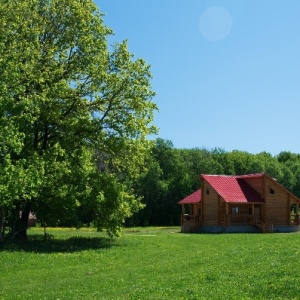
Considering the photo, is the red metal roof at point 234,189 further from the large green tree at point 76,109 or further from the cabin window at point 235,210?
the large green tree at point 76,109

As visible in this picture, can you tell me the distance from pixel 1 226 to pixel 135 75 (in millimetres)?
13479

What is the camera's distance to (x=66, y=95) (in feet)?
110

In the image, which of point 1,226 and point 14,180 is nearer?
point 14,180

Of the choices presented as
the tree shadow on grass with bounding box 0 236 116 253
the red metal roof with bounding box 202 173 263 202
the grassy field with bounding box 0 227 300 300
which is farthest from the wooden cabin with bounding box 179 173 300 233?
the tree shadow on grass with bounding box 0 236 116 253

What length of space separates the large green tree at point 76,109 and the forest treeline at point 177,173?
3813 centimetres

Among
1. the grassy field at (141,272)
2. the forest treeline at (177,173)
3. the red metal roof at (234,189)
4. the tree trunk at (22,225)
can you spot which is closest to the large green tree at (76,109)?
the tree trunk at (22,225)

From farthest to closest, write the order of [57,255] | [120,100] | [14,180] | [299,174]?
[299,174] → [120,100] → [57,255] → [14,180]

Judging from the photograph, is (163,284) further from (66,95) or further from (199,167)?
(199,167)

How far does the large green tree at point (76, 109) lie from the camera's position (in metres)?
32.0

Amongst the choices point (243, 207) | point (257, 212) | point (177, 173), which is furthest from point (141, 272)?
point (177, 173)

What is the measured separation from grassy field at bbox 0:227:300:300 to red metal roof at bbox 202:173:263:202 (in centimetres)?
1853

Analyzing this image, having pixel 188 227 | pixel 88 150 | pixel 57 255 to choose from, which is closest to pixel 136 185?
pixel 188 227

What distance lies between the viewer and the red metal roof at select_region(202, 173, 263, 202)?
53344mm

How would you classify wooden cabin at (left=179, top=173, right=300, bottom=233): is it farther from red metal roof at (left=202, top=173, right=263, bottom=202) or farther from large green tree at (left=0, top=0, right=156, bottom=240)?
large green tree at (left=0, top=0, right=156, bottom=240)
